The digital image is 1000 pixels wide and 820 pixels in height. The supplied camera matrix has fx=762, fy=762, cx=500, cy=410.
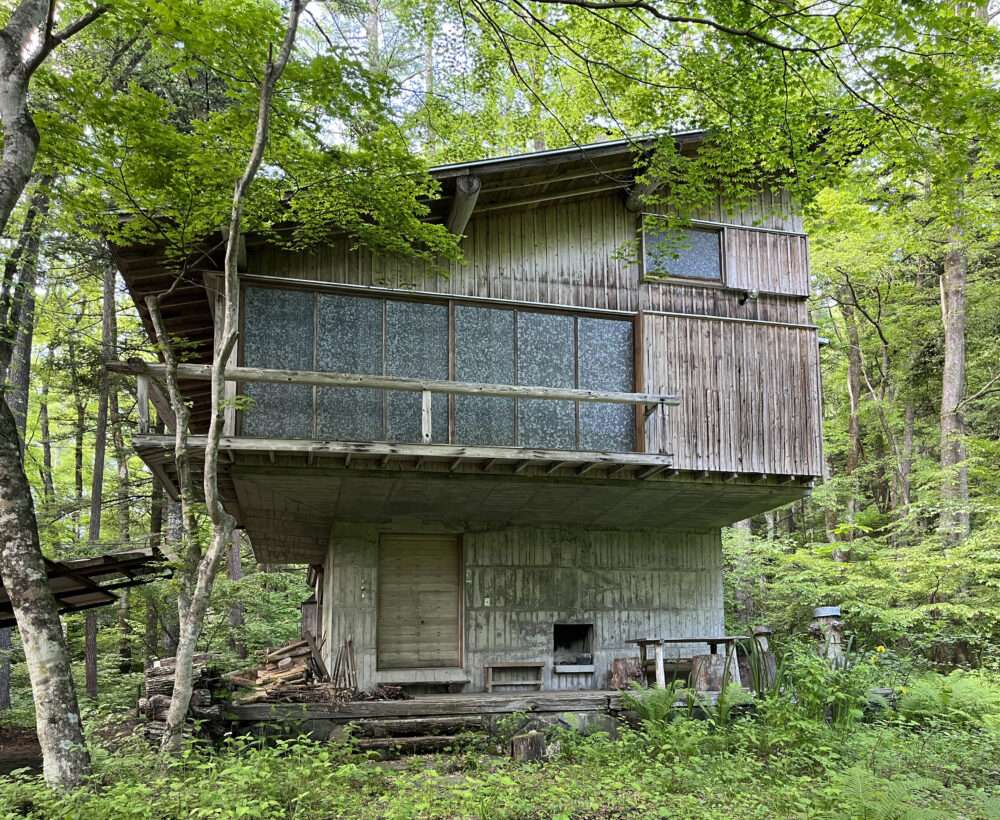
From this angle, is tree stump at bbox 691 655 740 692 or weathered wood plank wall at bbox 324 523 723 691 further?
weathered wood plank wall at bbox 324 523 723 691

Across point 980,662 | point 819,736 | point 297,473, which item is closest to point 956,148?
point 819,736

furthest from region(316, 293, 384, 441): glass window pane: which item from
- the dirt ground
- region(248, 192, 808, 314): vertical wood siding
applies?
the dirt ground

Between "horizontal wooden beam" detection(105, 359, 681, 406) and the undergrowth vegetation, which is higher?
"horizontal wooden beam" detection(105, 359, 681, 406)

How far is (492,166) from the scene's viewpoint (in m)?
9.73

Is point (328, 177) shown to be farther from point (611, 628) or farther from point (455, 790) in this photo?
point (611, 628)

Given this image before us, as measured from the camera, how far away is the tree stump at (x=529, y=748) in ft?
25.3

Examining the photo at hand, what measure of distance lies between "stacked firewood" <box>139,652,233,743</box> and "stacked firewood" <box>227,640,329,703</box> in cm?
83

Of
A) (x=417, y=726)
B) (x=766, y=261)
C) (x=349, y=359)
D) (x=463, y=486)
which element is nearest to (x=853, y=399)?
(x=766, y=261)

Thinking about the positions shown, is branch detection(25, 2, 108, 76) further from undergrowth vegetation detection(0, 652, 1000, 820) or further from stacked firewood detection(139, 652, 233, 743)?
undergrowth vegetation detection(0, 652, 1000, 820)

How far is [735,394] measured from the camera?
11.2m

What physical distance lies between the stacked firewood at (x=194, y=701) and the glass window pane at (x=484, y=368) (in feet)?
13.7

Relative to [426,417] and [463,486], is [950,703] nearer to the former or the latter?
[463,486]

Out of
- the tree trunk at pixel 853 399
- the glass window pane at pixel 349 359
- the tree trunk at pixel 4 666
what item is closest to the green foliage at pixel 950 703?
the glass window pane at pixel 349 359

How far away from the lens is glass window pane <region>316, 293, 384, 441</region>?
9.74 metres
